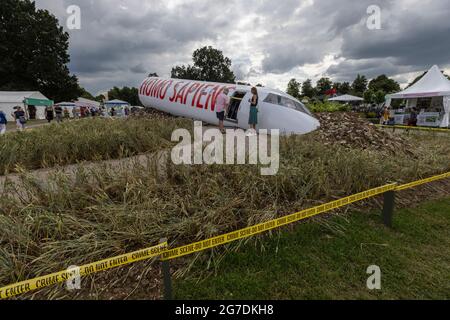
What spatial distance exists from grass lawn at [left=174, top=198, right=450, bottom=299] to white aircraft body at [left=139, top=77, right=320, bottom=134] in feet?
17.0

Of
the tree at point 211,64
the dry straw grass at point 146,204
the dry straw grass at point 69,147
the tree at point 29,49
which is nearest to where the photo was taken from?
the dry straw grass at point 146,204

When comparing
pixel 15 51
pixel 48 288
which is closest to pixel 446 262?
pixel 48 288

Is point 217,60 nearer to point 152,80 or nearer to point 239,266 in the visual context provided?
point 152,80

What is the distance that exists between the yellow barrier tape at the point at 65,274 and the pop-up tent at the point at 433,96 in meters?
23.2

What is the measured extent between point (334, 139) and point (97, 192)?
6826 millimetres

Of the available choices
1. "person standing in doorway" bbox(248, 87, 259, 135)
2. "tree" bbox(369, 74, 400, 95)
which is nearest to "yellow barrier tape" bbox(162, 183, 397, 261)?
"person standing in doorway" bbox(248, 87, 259, 135)

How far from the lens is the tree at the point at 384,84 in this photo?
242ft

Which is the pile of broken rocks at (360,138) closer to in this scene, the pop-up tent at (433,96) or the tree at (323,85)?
the pop-up tent at (433,96)

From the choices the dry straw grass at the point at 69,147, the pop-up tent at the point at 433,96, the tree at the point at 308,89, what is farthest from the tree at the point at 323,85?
the dry straw grass at the point at 69,147

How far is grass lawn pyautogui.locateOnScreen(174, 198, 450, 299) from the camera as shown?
8.34ft

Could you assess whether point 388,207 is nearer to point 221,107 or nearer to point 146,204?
point 146,204

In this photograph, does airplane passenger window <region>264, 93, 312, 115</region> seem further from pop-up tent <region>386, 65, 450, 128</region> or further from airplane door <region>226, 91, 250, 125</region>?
pop-up tent <region>386, 65, 450, 128</region>

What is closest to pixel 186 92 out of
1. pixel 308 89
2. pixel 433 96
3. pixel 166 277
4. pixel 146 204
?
pixel 146 204
